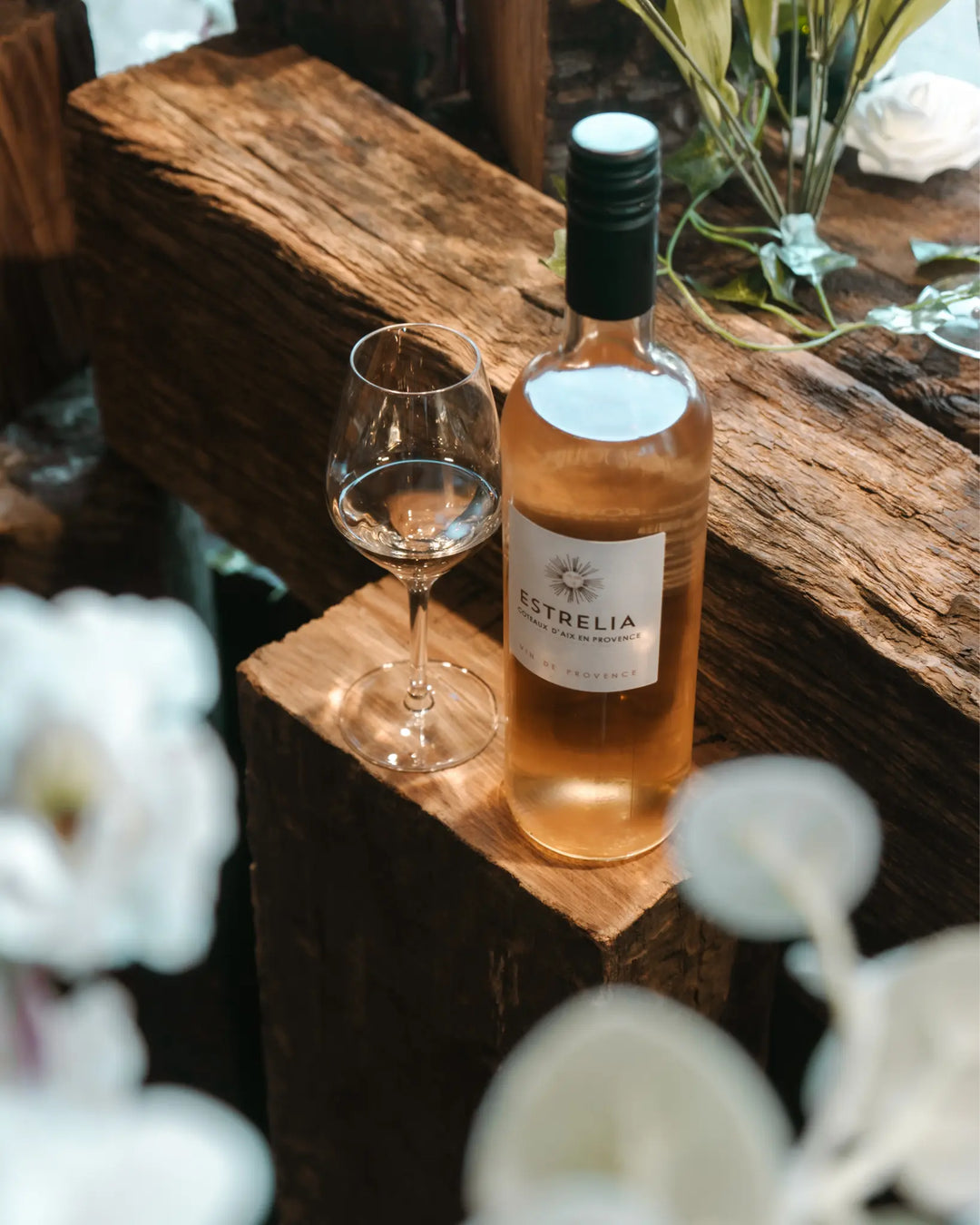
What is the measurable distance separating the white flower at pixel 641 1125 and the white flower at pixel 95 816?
0.05 m

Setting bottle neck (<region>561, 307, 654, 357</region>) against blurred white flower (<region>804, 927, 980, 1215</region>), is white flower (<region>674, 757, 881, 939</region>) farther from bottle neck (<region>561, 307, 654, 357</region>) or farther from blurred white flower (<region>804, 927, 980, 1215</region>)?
bottle neck (<region>561, 307, 654, 357</region>)

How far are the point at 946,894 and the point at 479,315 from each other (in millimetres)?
439

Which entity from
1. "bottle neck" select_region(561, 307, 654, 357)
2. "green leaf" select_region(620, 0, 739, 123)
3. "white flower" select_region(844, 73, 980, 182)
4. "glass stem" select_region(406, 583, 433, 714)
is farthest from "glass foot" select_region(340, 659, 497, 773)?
"white flower" select_region(844, 73, 980, 182)

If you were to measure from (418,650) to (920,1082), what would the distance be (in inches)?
25.5

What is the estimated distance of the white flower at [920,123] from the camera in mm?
1014

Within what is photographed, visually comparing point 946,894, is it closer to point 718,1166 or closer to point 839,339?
point 839,339

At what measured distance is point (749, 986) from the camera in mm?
906

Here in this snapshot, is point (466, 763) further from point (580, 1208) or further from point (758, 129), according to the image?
point (580, 1208)

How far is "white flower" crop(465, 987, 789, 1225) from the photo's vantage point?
146 mm

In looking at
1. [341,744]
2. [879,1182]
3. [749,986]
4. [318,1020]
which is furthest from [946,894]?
[879,1182]

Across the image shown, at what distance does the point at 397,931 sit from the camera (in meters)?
0.90

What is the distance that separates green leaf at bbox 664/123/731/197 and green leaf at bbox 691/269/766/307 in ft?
0.22

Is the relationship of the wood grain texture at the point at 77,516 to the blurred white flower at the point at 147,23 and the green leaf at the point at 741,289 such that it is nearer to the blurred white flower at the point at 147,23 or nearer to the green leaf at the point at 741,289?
the blurred white flower at the point at 147,23

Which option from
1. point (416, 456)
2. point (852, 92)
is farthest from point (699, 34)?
point (416, 456)
